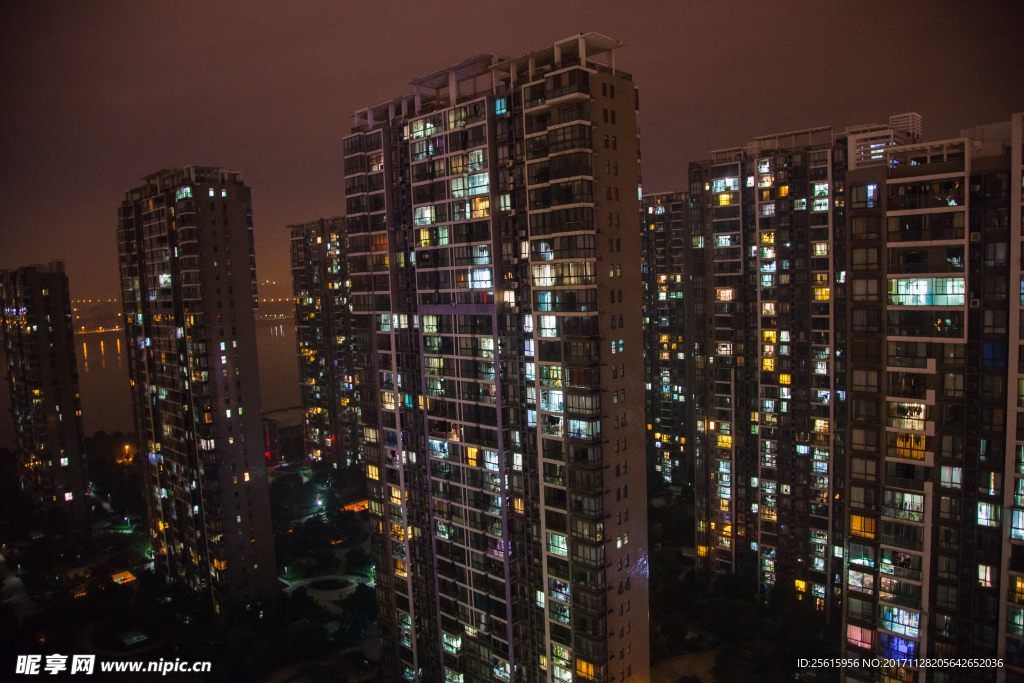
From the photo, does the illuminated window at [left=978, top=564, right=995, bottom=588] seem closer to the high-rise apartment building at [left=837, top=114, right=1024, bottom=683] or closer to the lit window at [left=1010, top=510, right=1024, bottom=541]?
the high-rise apartment building at [left=837, top=114, right=1024, bottom=683]

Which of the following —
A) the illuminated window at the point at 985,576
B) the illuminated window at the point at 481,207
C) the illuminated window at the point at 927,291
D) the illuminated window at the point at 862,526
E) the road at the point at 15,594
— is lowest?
the road at the point at 15,594

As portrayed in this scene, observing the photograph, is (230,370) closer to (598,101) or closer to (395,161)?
(395,161)

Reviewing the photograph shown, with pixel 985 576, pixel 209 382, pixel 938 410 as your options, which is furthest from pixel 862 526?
pixel 209 382

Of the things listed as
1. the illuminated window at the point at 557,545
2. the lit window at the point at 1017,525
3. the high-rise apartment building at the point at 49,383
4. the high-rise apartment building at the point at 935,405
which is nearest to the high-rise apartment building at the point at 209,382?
the high-rise apartment building at the point at 49,383

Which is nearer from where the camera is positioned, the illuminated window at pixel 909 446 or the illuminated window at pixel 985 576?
the illuminated window at pixel 985 576

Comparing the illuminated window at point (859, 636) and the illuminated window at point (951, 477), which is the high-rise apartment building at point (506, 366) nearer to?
the illuminated window at point (859, 636)
